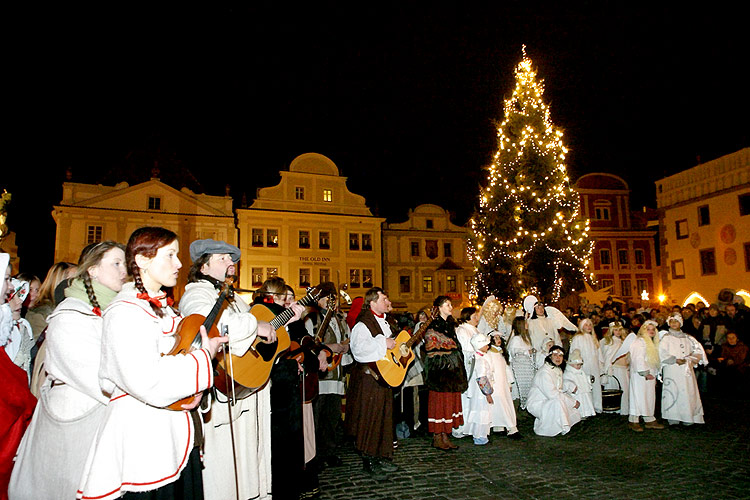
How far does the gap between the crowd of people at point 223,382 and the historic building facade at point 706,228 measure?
22468 mm

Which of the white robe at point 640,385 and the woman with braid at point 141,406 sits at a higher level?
the woman with braid at point 141,406

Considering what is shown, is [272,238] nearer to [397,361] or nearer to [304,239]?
[304,239]

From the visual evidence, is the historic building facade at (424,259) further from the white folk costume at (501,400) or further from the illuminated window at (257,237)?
the white folk costume at (501,400)

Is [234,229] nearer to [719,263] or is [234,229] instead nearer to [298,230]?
[298,230]

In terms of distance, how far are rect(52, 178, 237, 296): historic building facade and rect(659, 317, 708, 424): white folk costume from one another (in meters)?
27.1

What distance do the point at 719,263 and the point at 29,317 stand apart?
3283 cm

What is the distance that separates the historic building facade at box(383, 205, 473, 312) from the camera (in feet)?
131

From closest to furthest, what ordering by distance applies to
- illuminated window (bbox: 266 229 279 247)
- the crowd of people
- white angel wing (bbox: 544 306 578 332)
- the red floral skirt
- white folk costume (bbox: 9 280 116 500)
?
the crowd of people
white folk costume (bbox: 9 280 116 500)
the red floral skirt
white angel wing (bbox: 544 306 578 332)
illuminated window (bbox: 266 229 279 247)

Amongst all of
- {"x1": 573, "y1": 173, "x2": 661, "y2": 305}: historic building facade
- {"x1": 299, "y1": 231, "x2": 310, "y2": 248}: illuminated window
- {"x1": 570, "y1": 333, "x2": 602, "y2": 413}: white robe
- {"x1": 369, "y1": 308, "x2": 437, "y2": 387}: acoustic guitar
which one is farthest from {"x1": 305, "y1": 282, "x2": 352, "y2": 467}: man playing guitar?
{"x1": 573, "y1": 173, "x2": 661, "y2": 305}: historic building facade

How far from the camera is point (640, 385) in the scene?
8.90 meters

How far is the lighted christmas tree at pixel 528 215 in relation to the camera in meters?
21.8

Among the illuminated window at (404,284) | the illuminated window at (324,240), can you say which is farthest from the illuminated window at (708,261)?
the illuminated window at (324,240)

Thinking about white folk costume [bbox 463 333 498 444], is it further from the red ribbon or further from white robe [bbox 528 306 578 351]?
the red ribbon

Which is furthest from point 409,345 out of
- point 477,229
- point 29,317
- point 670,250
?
point 670,250
